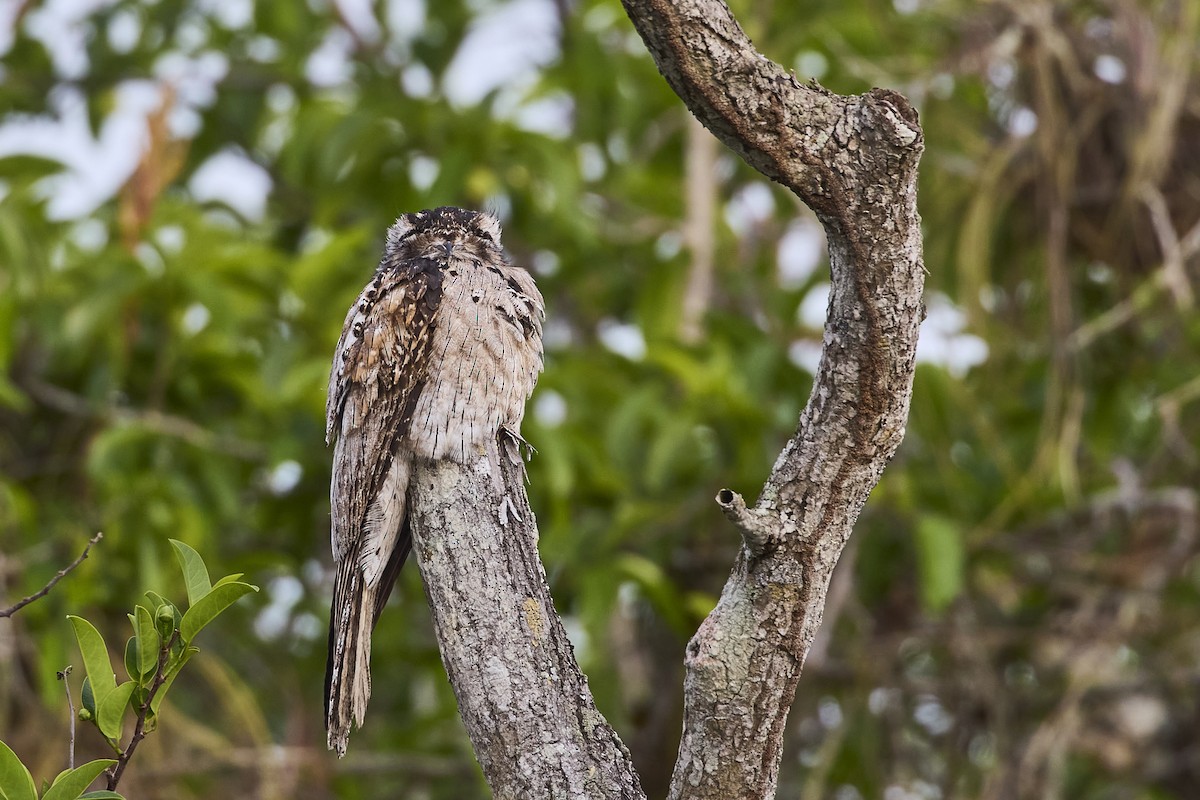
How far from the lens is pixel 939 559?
4621 millimetres

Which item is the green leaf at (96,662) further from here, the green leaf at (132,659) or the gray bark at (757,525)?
the gray bark at (757,525)

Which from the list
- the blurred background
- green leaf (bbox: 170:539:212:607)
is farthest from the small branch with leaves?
the blurred background

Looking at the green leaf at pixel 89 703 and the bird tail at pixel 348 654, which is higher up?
the bird tail at pixel 348 654

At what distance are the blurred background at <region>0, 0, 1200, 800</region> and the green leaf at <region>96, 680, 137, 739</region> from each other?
2586mm

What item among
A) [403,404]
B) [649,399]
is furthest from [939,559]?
[403,404]

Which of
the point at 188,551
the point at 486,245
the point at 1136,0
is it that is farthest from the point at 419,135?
the point at 188,551

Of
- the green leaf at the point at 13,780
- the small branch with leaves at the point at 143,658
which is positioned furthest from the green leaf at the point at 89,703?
the green leaf at the point at 13,780

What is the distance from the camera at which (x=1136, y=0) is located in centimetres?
566

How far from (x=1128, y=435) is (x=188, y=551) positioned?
4850 mm

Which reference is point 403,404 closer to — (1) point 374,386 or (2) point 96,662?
(1) point 374,386

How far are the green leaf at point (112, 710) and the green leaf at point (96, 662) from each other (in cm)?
1

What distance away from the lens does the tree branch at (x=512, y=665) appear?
2.32 m

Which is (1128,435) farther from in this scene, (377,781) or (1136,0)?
(377,781)

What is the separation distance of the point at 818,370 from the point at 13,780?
1.37 meters
